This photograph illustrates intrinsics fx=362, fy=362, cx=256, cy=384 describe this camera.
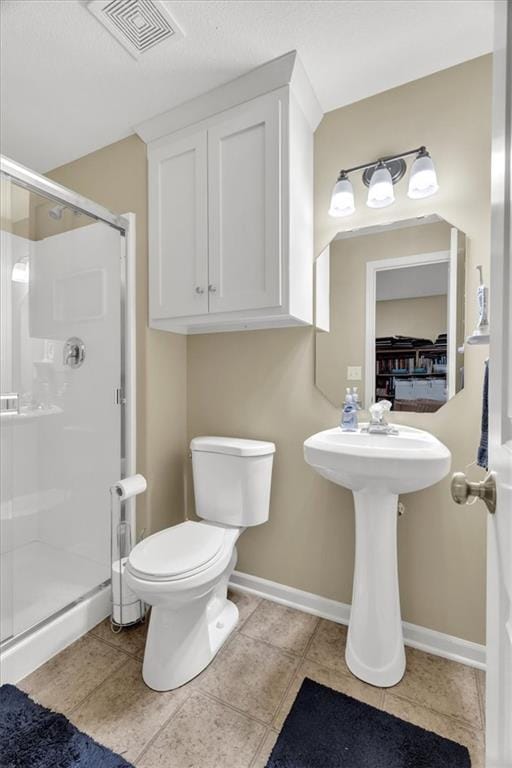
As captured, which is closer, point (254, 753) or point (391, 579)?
point (254, 753)

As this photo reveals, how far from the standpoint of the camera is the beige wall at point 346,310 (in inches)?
62.6

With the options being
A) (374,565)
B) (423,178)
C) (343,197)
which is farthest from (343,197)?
(374,565)

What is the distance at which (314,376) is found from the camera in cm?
172

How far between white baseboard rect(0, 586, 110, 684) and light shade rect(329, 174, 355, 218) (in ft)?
6.80

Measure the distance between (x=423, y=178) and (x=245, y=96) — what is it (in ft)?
2.68

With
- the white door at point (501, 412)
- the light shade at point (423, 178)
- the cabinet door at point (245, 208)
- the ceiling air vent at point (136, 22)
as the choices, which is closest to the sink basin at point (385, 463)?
the white door at point (501, 412)

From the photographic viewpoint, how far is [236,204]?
61.4 inches

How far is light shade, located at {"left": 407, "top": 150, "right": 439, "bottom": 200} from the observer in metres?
1.41

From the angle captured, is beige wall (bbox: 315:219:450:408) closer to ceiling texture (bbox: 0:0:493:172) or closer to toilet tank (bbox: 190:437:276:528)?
toilet tank (bbox: 190:437:276:528)

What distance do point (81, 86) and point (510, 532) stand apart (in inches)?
85.4

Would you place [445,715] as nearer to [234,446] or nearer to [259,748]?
[259,748]

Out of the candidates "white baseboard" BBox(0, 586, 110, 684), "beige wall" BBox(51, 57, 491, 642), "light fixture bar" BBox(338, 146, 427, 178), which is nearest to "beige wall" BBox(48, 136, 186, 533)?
"beige wall" BBox(51, 57, 491, 642)

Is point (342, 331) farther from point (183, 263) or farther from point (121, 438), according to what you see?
point (121, 438)

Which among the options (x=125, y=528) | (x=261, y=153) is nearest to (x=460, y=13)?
(x=261, y=153)
